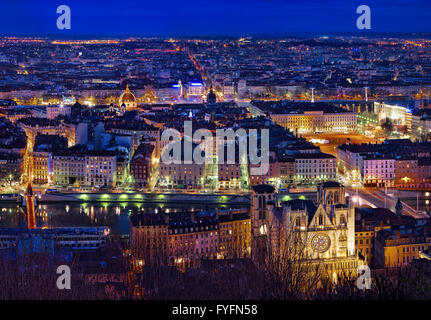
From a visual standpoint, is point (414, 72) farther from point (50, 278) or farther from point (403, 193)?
point (50, 278)

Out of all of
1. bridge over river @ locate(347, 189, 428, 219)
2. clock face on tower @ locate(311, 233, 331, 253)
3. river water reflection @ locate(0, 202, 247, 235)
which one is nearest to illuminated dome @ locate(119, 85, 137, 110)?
river water reflection @ locate(0, 202, 247, 235)

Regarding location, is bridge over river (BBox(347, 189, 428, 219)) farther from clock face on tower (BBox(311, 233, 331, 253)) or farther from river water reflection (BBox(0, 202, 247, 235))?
clock face on tower (BBox(311, 233, 331, 253))

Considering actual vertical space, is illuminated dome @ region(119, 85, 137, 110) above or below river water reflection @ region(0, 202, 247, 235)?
above

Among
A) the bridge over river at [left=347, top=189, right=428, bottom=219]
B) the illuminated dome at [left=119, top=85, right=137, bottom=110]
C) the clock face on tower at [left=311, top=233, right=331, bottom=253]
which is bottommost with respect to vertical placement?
the clock face on tower at [left=311, top=233, right=331, bottom=253]

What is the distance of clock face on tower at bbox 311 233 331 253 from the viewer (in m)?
8.11

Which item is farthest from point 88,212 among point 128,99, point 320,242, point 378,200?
point 128,99

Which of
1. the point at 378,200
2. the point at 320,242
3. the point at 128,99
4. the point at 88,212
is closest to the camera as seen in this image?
the point at 320,242

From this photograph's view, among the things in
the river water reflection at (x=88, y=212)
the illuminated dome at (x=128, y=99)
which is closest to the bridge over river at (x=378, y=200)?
the river water reflection at (x=88, y=212)

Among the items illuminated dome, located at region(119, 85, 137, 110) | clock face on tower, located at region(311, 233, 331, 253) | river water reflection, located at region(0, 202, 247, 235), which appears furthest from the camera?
illuminated dome, located at region(119, 85, 137, 110)

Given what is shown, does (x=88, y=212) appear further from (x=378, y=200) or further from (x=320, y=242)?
(x=320, y=242)

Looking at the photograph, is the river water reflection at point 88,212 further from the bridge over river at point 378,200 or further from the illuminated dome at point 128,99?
the illuminated dome at point 128,99

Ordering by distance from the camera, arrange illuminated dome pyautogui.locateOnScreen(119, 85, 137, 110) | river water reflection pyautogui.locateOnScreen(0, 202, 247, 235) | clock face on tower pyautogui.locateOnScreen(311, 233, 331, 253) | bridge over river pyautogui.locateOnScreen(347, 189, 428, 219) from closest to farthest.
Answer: clock face on tower pyautogui.locateOnScreen(311, 233, 331, 253) < river water reflection pyautogui.locateOnScreen(0, 202, 247, 235) < bridge over river pyautogui.locateOnScreen(347, 189, 428, 219) < illuminated dome pyautogui.locateOnScreen(119, 85, 137, 110)

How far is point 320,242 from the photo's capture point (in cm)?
816

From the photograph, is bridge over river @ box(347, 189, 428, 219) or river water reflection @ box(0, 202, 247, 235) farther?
bridge over river @ box(347, 189, 428, 219)
